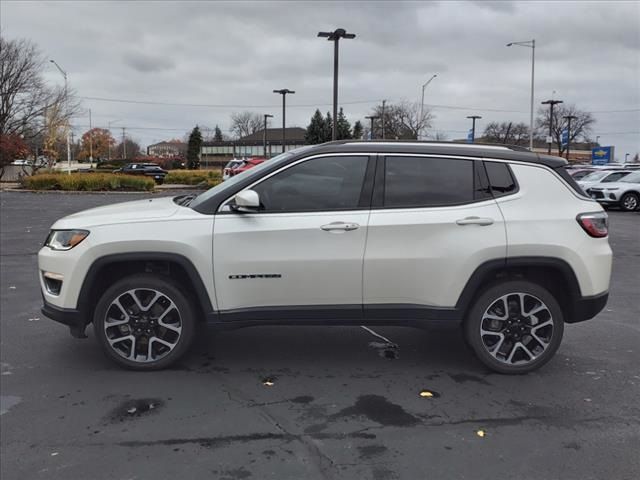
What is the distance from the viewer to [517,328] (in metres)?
4.45

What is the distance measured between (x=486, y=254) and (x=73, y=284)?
317cm

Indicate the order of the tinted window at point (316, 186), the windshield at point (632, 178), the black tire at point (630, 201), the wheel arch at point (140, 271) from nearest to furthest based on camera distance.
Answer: the wheel arch at point (140, 271) < the tinted window at point (316, 186) < the black tire at point (630, 201) < the windshield at point (632, 178)

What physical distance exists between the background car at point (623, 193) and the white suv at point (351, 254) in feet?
66.7

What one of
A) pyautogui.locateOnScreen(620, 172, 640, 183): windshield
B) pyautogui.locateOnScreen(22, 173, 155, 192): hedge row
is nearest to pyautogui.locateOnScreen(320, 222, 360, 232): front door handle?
pyautogui.locateOnScreen(620, 172, 640, 183): windshield

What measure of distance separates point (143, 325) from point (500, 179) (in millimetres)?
3059

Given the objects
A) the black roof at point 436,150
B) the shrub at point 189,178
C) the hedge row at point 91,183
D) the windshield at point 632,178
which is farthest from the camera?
the shrub at point 189,178

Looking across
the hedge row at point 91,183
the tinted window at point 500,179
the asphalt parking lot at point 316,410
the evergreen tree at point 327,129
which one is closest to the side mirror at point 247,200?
the asphalt parking lot at point 316,410

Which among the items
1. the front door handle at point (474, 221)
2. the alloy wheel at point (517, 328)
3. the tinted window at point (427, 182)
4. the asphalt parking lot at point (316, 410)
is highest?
the tinted window at point (427, 182)

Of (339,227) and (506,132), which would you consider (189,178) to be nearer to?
(339,227)

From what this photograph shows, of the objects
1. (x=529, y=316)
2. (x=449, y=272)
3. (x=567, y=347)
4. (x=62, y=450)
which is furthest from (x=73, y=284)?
(x=567, y=347)

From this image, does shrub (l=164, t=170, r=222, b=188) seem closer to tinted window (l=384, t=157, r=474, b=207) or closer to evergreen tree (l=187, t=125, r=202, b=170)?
tinted window (l=384, t=157, r=474, b=207)

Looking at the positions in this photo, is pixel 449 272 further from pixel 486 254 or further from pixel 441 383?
pixel 441 383

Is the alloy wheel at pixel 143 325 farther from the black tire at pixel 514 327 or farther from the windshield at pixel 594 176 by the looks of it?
the windshield at pixel 594 176

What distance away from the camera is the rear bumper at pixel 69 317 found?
430cm
